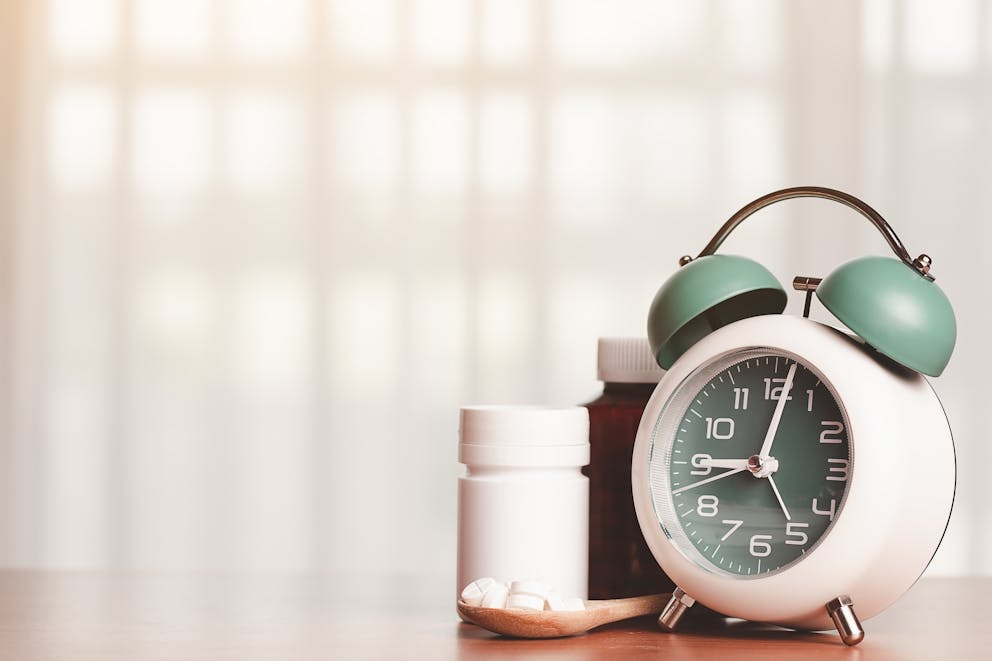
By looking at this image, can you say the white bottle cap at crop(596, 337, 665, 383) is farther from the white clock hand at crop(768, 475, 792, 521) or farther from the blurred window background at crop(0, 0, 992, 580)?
the blurred window background at crop(0, 0, 992, 580)

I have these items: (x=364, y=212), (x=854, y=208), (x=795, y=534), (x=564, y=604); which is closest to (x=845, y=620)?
(x=795, y=534)

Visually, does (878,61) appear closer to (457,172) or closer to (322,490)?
(457,172)

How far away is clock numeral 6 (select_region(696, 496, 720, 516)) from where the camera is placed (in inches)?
30.7

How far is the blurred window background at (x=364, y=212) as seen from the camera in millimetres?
1813

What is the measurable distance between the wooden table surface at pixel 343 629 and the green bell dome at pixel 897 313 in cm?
19

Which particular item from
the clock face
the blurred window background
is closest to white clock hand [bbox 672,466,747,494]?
the clock face

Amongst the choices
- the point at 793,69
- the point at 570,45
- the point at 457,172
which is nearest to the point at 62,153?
the point at 457,172

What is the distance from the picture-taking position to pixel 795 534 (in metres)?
0.75

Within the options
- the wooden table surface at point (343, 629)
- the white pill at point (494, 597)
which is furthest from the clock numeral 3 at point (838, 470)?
the white pill at point (494, 597)

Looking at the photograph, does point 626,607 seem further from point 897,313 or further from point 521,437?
point 897,313

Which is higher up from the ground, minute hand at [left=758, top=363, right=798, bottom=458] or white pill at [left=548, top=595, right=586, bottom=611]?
minute hand at [left=758, top=363, right=798, bottom=458]

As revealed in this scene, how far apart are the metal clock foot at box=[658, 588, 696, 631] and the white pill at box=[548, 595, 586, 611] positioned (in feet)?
0.20

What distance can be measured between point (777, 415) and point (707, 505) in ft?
0.26

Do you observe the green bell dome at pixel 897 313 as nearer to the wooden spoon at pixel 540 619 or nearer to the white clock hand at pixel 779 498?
the white clock hand at pixel 779 498
